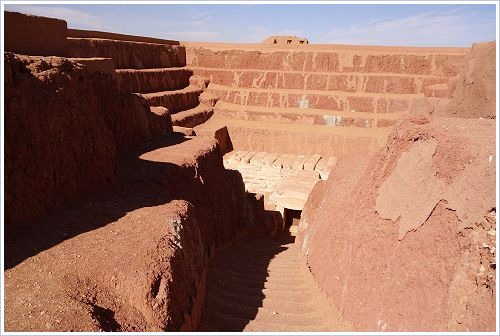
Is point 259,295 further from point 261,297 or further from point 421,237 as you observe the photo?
point 421,237

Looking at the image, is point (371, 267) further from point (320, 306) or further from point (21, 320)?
point (21, 320)

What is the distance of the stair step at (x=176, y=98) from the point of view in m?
22.3

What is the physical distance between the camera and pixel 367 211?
6305 millimetres

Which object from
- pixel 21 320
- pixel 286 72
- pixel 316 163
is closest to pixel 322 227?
pixel 21 320

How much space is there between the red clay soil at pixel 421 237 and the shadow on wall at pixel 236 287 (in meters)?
1.30

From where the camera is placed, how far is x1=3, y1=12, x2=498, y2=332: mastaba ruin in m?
4.26

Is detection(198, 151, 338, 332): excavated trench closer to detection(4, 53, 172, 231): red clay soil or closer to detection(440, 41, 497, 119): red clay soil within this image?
detection(4, 53, 172, 231): red clay soil

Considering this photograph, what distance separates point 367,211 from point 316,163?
540 inches

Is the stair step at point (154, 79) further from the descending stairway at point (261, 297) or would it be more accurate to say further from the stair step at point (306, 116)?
the descending stairway at point (261, 297)

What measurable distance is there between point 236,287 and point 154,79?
19.3 meters

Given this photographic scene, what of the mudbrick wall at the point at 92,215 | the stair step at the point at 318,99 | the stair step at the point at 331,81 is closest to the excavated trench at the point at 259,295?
the mudbrick wall at the point at 92,215

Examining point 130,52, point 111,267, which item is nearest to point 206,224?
point 111,267

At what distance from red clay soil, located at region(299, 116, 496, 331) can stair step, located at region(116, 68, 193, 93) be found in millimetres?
16354

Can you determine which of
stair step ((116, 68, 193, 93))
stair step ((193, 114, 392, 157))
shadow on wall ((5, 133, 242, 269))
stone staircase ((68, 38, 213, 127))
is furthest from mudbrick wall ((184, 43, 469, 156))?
shadow on wall ((5, 133, 242, 269))
